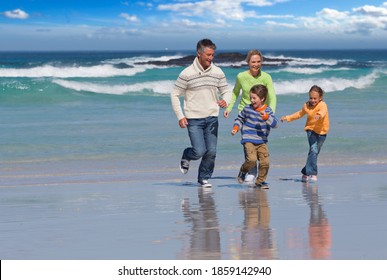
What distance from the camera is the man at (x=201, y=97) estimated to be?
26.8ft

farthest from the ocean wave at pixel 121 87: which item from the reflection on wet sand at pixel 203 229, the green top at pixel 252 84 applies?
the reflection on wet sand at pixel 203 229

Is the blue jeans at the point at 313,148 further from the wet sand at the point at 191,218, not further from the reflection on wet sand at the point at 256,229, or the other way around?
the reflection on wet sand at the point at 256,229

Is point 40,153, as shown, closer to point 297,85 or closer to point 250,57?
point 250,57

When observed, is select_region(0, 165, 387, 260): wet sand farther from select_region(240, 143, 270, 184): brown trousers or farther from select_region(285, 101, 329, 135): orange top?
select_region(285, 101, 329, 135): orange top

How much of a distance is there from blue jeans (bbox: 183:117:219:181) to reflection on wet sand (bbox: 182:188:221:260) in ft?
1.61

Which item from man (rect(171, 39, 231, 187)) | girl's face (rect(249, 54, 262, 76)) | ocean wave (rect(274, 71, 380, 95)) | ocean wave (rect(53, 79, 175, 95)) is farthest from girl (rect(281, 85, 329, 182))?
ocean wave (rect(274, 71, 380, 95))

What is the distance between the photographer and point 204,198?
7867mm

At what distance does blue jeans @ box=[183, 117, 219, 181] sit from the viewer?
8305 millimetres

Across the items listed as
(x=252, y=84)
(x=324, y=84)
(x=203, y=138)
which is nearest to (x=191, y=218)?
(x=203, y=138)

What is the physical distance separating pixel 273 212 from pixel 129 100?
17.5 meters

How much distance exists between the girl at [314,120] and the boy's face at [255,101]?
0.46 metres

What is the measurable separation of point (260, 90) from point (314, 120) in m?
0.92

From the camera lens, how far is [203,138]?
8430 mm
